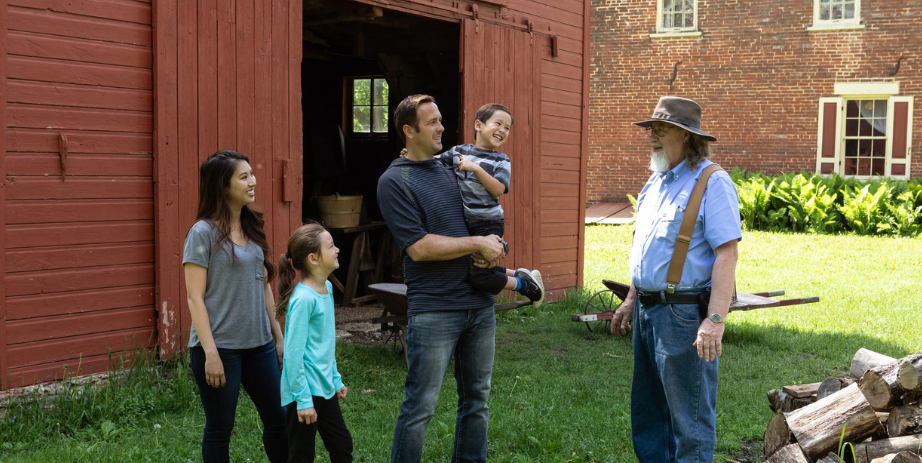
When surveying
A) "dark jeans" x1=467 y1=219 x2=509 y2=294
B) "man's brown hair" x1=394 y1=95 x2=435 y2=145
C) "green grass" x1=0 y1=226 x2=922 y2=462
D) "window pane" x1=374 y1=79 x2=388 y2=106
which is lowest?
"green grass" x1=0 y1=226 x2=922 y2=462

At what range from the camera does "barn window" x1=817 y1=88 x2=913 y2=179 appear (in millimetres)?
19109

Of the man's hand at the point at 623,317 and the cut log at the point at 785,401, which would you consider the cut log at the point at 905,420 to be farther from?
the man's hand at the point at 623,317

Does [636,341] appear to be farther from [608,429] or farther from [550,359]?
[550,359]

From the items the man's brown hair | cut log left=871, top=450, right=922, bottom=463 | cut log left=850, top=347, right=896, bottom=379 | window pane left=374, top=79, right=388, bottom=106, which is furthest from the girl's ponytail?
window pane left=374, top=79, right=388, bottom=106

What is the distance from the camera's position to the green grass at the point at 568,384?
500 centimetres

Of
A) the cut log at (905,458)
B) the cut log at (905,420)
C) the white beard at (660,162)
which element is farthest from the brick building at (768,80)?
the white beard at (660,162)

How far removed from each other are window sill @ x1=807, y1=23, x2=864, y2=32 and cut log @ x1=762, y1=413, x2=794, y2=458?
17.3 m

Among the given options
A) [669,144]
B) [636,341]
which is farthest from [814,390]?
[669,144]

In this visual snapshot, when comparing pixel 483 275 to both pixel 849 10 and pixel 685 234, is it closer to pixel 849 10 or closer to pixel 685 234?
pixel 685 234

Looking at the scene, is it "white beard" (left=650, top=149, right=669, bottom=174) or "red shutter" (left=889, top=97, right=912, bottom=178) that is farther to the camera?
"red shutter" (left=889, top=97, right=912, bottom=178)

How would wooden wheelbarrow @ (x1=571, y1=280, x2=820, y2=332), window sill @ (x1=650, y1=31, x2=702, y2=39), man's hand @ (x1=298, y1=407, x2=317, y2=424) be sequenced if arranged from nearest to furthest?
1. man's hand @ (x1=298, y1=407, x2=317, y2=424)
2. wooden wheelbarrow @ (x1=571, y1=280, x2=820, y2=332)
3. window sill @ (x1=650, y1=31, x2=702, y2=39)

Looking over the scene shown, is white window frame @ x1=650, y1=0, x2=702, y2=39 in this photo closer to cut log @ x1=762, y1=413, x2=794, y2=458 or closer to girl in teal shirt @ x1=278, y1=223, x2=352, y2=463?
cut log @ x1=762, y1=413, x2=794, y2=458

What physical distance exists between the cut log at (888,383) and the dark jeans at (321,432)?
2.87 m

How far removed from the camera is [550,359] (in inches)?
298
